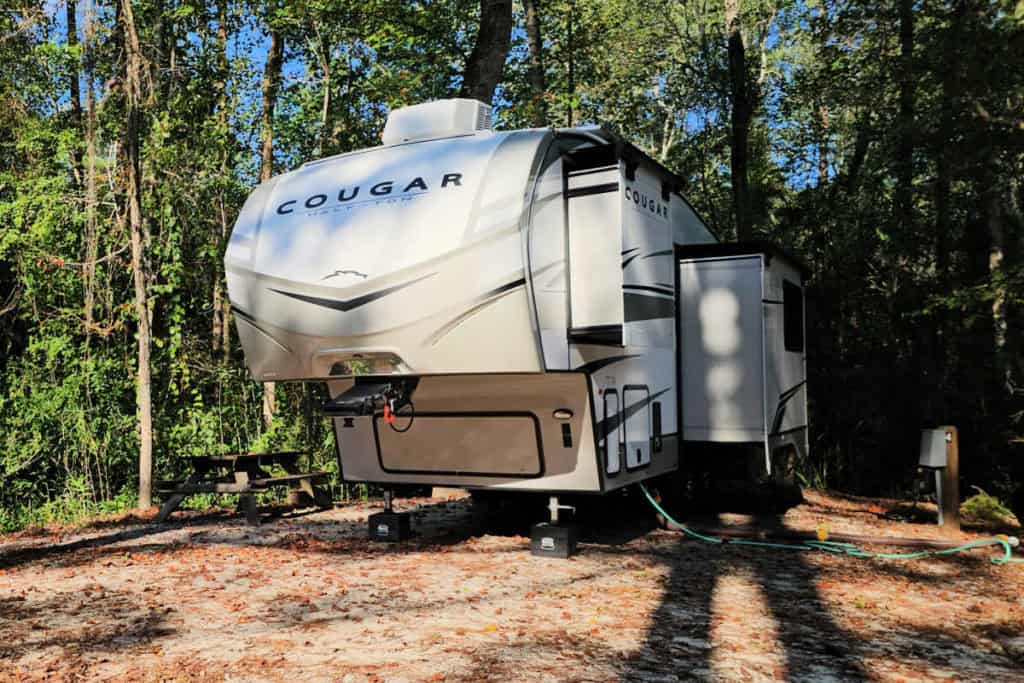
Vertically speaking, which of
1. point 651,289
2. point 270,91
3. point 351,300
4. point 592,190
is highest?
point 270,91

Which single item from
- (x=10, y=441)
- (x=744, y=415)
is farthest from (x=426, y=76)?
(x=744, y=415)

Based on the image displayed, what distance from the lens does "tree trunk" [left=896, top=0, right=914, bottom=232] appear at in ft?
40.5

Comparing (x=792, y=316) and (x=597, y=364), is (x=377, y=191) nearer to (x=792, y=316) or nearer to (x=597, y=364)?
(x=597, y=364)

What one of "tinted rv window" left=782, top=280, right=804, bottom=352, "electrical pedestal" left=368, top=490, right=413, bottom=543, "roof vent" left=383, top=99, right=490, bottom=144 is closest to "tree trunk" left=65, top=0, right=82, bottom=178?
"roof vent" left=383, top=99, right=490, bottom=144

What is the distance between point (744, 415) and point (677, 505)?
4.40 feet

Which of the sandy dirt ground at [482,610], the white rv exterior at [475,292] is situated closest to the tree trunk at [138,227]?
the sandy dirt ground at [482,610]

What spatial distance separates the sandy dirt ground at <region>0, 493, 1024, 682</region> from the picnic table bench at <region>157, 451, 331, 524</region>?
0.46 m

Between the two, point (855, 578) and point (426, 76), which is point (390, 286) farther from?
point (426, 76)

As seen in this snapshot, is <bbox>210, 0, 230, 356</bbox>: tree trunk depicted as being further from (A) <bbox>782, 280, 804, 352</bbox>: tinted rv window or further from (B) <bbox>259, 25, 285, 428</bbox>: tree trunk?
(A) <bbox>782, 280, 804, 352</bbox>: tinted rv window

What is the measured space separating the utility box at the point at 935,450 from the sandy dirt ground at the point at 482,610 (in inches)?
25.8

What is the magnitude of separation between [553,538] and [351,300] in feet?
8.45

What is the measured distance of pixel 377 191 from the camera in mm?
6609

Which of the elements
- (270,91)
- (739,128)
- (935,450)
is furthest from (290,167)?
(935,450)

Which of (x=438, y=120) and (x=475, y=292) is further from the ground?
(x=438, y=120)
